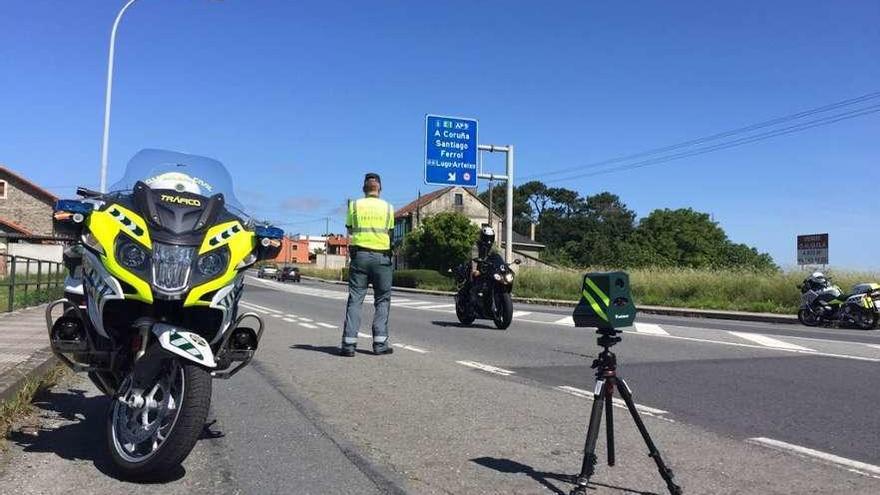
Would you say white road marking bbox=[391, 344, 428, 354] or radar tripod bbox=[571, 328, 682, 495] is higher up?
radar tripod bbox=[571, 328, 682, 495]

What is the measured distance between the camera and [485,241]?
1312 cm

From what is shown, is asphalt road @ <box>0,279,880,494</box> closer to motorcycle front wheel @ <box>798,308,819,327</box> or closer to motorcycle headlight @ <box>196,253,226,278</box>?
motorcycle headlight @ <box>196,253,226,278</box>

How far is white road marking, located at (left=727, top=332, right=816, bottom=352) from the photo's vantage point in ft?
34.9

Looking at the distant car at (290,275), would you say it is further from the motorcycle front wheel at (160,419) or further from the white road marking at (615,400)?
the motorcycle front wheel at (160,419)

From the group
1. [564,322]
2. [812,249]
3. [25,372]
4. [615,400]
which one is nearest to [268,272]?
[812,249]

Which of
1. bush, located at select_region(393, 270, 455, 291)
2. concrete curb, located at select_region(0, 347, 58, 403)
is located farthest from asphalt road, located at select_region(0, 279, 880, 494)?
bush, located at select_region(393, 270, 455, 291)

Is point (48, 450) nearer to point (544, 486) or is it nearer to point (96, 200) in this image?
point (96, 200)

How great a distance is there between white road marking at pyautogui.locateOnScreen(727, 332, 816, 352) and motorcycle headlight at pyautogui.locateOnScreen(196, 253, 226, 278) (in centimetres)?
907

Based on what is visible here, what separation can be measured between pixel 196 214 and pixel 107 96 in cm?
1811

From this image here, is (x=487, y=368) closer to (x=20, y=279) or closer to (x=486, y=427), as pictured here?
(x=486, y=427)

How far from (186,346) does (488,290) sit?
31.1 ft

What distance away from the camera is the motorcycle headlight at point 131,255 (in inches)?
159

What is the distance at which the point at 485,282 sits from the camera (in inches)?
511

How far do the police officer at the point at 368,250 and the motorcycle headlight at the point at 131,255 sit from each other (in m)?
4.49
